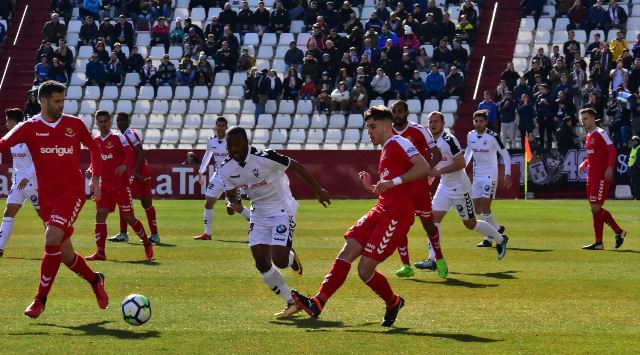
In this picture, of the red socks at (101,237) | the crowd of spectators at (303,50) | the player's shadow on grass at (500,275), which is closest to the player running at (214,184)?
the red socks at (101,237)

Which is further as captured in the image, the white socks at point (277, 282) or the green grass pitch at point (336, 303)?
the white socks at point (277, 282)

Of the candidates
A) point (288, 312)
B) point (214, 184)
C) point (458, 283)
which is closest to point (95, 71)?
point (214, 184)

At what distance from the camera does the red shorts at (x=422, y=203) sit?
656 inches

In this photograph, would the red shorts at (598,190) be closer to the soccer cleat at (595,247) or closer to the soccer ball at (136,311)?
the soccer cleat at (595,247)

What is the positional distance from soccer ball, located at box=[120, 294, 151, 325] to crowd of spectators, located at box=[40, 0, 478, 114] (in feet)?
92.0

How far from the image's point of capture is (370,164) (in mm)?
37781

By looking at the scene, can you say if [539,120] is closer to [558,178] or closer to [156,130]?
[558,178]

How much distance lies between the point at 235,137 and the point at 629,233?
14298 millimetres

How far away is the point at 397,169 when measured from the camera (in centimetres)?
1240

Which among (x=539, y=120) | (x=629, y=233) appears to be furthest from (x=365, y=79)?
(x=629, y=233)

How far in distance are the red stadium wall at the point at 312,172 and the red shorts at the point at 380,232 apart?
2528 centimetres

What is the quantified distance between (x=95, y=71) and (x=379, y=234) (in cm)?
3298

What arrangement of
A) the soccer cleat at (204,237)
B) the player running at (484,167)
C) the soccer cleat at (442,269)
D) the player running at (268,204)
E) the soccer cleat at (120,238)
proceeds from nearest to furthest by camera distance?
the player running at (268,204) < the soccer cleat at (442,269) < the player running at (484,167) < the soccer cleat at (120,238) < the soccer cleat at (204,237)

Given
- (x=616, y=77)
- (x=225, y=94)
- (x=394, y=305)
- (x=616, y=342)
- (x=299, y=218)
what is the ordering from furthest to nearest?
(x=225, y=94) → (x=616, y=77) → (x=299, y=218) → (x=394, y=305) → (x=616, y=342)
